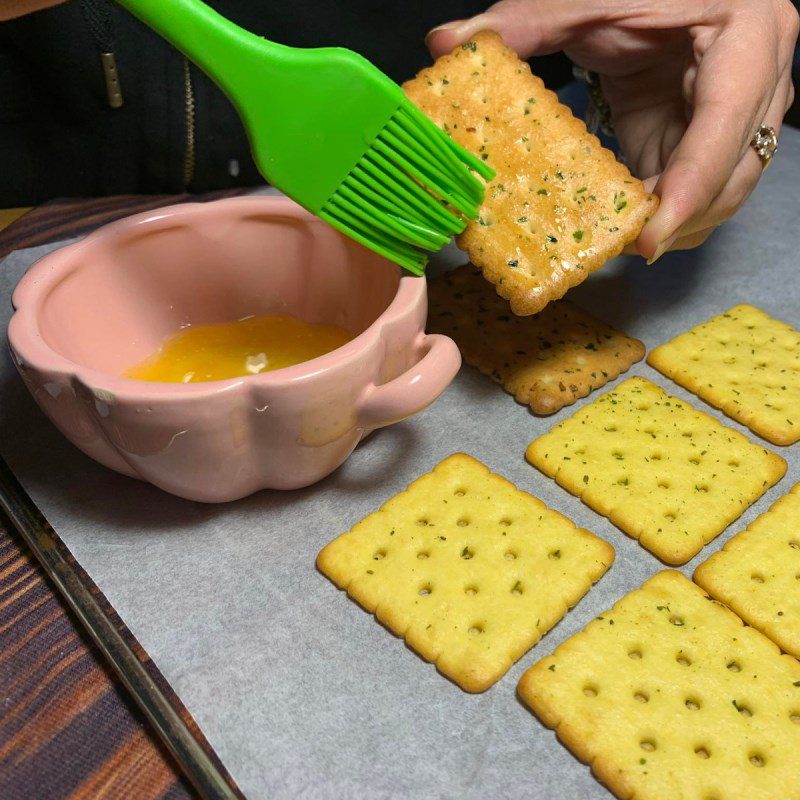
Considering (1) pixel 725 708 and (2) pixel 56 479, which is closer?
(1) pixel 725 708

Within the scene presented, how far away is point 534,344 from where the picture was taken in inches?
39.4

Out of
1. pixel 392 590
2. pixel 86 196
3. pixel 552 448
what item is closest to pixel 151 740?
pixel 392 590

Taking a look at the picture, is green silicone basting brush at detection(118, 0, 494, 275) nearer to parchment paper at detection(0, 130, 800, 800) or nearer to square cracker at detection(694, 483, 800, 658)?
parchment paper at detection(0, 130, 800, 800)

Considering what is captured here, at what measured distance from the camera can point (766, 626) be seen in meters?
0.72

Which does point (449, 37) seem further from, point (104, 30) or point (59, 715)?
point (59, 715)

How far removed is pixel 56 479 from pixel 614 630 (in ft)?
1.87

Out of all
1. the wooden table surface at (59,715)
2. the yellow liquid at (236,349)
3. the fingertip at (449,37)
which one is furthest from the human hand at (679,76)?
the wooden table surface at (59,715)

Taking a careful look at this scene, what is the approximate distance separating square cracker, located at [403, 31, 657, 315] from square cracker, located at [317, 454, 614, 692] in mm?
201

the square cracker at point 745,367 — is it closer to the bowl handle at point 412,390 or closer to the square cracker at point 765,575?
the square cracker at point 765,575

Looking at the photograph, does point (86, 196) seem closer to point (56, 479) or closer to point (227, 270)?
point (227, 270)

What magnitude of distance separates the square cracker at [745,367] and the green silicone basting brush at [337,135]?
362 mm

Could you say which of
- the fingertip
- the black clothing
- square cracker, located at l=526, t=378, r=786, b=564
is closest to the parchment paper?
square cracker, located at l=526, t=378, r=786, b=564

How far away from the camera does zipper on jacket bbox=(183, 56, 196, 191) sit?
3.71 ft

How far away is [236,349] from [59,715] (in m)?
0.40
